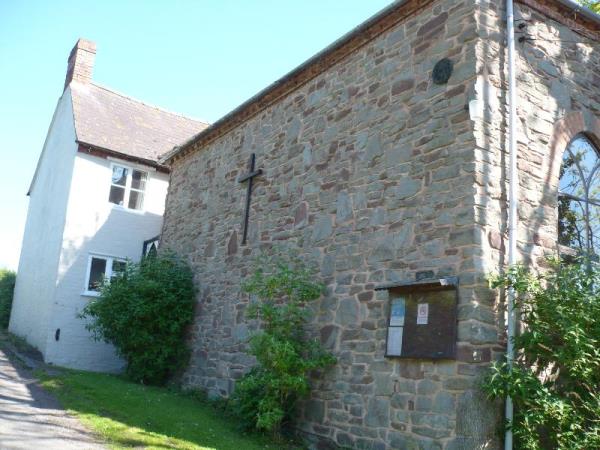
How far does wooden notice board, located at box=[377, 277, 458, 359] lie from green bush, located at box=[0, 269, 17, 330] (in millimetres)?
18389

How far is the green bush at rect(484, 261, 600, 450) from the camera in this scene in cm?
573

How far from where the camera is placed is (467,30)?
7117 mm

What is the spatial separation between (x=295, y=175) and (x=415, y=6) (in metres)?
3.18

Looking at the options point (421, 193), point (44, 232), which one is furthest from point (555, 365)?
point (44, 232)

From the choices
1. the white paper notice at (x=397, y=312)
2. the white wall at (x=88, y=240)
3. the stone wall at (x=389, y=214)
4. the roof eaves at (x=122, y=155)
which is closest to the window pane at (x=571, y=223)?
the stone wall at (x=389, y=214)

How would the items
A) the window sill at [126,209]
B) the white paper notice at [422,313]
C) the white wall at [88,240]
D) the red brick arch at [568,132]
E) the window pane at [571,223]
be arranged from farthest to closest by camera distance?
1. the window sill at [126,209]
2. the white wall at [88,240]
3. the window pane at [571,223]
4. the red brick arch at [568,132]
5. the white paper notice at [422,313]

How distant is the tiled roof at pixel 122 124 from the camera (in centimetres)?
1669

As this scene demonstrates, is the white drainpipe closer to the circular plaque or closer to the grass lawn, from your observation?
the circular plaque

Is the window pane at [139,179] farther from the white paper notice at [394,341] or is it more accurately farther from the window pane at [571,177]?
the window pane at [571,177]

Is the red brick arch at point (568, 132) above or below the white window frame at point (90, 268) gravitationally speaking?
above

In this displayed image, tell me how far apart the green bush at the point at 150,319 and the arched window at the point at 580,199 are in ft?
24.2

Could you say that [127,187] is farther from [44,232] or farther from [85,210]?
[44,232]

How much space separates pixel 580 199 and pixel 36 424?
7.48m

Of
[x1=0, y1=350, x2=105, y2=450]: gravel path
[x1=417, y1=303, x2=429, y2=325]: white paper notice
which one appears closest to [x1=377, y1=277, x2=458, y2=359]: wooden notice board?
[x1=417, y1=303, x2=429, y2=325]: white paper notice
